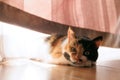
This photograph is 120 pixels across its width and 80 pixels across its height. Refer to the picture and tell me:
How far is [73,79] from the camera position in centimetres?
88

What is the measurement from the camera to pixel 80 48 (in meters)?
1.19

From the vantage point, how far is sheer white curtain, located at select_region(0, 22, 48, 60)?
1384 mm

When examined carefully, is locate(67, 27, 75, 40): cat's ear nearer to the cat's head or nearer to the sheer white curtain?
the cat's head

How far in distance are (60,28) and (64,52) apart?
0.59 feet

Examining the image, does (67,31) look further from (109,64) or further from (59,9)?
(109,64)

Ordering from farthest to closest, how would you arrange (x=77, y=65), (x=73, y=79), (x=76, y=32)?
(x=76, y=32), (x=77, y=65), (x=73, y=79)

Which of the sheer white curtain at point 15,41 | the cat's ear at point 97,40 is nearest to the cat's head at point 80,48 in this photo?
the cat's ear at point 97,40

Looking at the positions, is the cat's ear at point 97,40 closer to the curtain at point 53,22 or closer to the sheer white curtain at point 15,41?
the curtain at point 53,22

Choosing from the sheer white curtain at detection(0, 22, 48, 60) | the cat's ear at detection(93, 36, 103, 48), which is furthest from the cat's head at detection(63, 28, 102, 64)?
the sheer white curtain at detection(0, 22, 48, 60)

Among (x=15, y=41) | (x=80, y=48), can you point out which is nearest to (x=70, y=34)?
(x=80, y=48)

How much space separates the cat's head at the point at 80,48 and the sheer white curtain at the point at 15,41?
26cm

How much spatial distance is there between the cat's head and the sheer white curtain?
0.26m

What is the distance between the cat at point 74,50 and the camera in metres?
1.18

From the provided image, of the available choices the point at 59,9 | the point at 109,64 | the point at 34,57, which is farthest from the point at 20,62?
the point at 109,64
